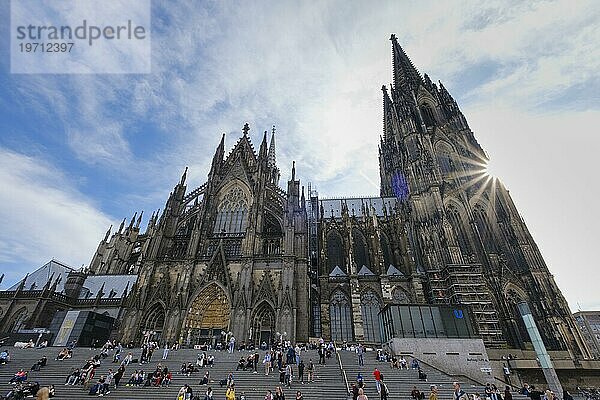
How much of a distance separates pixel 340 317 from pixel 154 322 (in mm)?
16185

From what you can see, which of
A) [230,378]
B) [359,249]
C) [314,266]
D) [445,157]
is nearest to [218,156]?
[314,266]

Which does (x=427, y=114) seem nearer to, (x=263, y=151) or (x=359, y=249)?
(x=359, y=249)

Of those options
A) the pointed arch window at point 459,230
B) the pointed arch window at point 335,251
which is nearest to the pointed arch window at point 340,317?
the pointed arch window at point 335,251

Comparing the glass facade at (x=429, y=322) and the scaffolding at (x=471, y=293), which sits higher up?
the scaffolding at (x=471, y=293)

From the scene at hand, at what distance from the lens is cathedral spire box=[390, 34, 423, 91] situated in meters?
48.1

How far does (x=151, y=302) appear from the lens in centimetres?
2531

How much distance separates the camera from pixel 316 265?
34312 mm

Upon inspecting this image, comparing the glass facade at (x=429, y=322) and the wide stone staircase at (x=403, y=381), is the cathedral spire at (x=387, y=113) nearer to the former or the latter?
the glass facade at (x=429, y=322)

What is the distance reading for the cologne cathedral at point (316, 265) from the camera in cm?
2480

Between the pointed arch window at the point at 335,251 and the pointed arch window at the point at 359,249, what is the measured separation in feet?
4.75

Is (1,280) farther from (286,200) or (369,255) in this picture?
(369,255)

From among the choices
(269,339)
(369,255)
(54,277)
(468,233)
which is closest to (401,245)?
(369,255)

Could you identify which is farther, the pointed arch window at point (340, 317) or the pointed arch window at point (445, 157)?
the pointed arch window at point (445, 157)

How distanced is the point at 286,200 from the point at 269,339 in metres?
12.8
